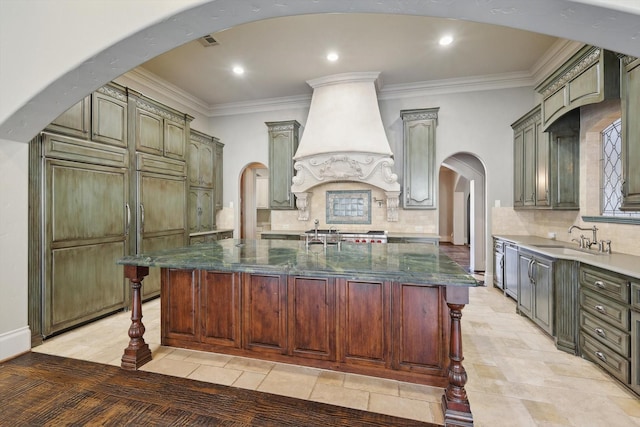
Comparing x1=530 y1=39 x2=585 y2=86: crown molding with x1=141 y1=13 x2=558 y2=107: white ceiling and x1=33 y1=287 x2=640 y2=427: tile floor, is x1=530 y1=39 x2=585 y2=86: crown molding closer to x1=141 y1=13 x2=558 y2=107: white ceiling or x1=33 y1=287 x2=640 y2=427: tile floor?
x1=141 y1=13 x2=558 y2=107: white ceiling

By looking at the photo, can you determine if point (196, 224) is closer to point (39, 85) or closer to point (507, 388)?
point (39, 85)

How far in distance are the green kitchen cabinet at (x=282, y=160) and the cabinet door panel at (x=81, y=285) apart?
2.65 m

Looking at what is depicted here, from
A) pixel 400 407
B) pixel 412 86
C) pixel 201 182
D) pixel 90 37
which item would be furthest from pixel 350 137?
pixel 400 407

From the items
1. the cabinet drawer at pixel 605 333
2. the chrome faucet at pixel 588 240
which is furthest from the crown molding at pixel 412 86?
the cabinet drawer at pixel 605 333

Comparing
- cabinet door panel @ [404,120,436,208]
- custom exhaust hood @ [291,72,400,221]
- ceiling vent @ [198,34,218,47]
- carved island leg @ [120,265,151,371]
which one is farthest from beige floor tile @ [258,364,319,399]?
ceiling vent @ [198,34,218,47]

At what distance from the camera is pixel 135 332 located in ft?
7.84

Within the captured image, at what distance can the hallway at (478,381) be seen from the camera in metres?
1.85

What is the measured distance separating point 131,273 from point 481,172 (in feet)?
19.2

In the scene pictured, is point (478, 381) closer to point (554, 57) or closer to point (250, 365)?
point (250, 365)

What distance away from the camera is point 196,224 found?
520 centimetres

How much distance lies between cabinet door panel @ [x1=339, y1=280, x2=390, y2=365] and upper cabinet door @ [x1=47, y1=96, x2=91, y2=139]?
10.1ft

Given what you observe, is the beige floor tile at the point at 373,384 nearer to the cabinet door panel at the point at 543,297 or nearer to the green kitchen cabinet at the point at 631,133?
the cabinet door panel at the point at 543,297

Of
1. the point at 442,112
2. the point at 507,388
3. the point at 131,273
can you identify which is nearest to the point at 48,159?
the point at 131,273

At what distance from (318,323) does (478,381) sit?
125 centimetres
